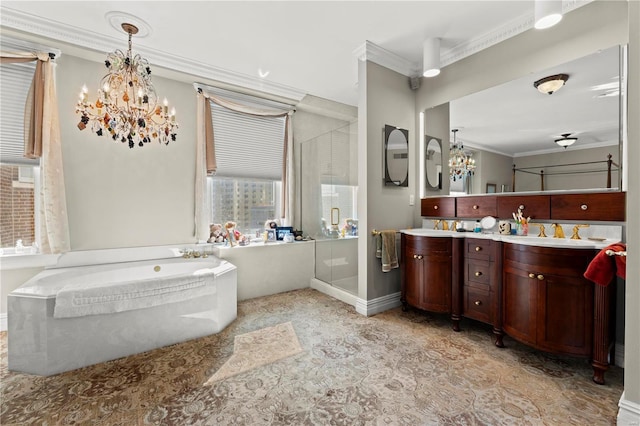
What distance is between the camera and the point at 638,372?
1406 millimetres

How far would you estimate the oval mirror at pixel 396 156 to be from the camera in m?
3.09

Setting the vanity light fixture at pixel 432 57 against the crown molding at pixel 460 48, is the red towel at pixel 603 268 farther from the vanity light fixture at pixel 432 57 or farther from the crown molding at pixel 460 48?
the vanity light fixture at pixel 432 57

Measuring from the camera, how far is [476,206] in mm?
2828

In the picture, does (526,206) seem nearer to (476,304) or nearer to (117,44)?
(476,304)

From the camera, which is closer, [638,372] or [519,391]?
[638,372]

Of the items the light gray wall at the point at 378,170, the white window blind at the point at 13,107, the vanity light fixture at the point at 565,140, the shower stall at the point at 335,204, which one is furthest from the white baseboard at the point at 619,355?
the white window blind at the point at 13,107

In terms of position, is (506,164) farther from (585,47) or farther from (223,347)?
(223,347)

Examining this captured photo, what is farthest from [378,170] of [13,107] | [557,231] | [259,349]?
[13,107]

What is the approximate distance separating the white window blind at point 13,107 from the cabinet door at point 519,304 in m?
4.40

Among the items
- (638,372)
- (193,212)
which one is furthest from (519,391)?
(193,212)

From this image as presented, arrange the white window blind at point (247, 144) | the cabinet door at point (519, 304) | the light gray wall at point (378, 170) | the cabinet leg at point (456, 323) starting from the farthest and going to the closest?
the white window blind at point (247, 144) → the light gray wall at point (378, 170) → the cabinet leg at point (456, 323) → the cabinet door at point (519, 304)

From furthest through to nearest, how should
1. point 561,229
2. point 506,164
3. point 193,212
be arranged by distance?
point 193,212 < point 506,164 < point 561,229

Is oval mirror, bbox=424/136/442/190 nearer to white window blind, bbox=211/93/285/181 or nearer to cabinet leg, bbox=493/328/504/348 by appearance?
cabinet leg, bbox=493/328/504/348

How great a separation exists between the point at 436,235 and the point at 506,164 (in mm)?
902
